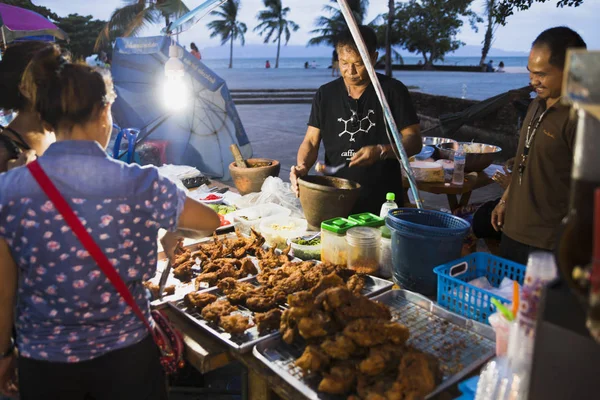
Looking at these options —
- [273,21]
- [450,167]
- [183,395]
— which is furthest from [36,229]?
[273,21]

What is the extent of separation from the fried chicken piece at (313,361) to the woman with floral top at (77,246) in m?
0.57

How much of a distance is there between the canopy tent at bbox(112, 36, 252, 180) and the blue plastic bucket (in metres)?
5.42

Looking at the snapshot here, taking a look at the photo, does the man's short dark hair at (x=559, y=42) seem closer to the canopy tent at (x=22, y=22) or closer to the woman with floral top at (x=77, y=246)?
the woman with floral top at (x=77, y=246)

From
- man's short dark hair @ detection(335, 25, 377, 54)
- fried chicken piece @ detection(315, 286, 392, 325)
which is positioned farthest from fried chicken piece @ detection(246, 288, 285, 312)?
man's short dark hair @ detection(335, 25, 377, 54)

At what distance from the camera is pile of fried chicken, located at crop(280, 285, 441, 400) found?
1390 millimetres

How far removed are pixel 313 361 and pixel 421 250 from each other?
85 cm

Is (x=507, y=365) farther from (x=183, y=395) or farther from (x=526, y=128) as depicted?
(x=183, y=395)

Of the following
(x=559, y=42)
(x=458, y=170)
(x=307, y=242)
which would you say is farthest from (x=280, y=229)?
(x=458, y=170)

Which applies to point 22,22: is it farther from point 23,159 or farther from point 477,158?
point 477,158

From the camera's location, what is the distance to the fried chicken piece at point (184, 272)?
237 centimetres

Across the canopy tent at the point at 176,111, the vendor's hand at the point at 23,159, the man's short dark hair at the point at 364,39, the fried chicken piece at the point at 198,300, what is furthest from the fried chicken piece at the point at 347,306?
the canopy tent at the point at 176,111

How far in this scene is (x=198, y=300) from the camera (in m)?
2.01

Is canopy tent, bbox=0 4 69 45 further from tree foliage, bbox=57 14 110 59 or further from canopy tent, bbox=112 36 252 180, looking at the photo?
tree foliage, bbox=57 14 110 59

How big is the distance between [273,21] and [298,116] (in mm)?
49887
